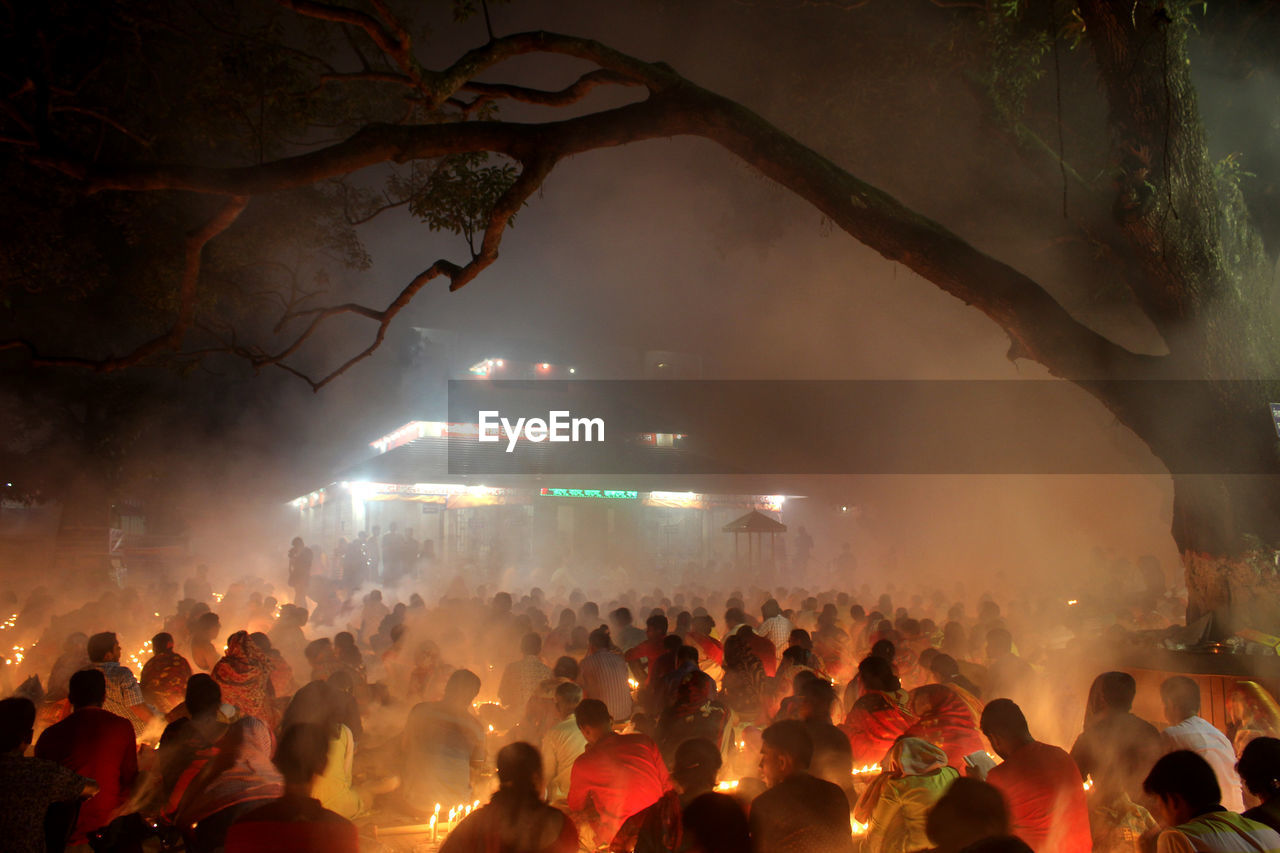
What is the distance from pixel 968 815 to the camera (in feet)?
9.87

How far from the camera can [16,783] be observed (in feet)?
10.9

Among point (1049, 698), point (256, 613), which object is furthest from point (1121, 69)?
point (256, 613)

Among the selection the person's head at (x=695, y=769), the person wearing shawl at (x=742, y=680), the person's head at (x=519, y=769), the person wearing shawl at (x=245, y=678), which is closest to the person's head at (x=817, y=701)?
the person's head at (x=695, y=769)

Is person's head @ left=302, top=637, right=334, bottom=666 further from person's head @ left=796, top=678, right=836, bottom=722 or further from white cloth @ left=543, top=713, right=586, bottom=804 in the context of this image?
person's head @ left=796, top=678, right=836, bottom=722

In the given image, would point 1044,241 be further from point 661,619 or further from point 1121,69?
point 661,619

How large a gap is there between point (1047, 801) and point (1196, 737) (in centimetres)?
154

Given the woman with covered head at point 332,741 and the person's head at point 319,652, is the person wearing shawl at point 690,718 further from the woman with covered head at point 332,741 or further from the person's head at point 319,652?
the person's head at point 319,652

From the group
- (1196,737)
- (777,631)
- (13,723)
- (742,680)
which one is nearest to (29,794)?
(13,723)

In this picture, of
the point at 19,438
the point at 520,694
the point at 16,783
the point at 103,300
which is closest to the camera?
the point at 16,783

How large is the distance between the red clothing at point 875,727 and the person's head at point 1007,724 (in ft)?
4.68

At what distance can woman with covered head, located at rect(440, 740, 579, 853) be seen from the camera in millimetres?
3184

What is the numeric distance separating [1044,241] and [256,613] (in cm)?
1525

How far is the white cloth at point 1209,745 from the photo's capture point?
4605mm

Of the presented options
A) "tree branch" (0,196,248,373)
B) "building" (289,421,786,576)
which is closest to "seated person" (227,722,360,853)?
"tree branch" (0,196,248,373)
